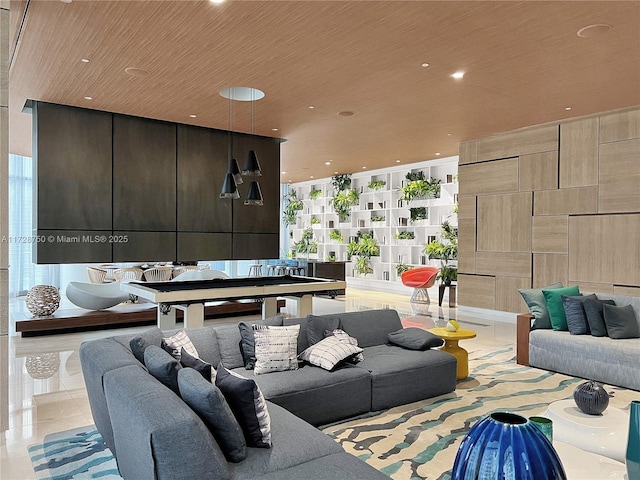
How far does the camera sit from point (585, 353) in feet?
15.5

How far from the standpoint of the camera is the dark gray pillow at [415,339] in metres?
4.30

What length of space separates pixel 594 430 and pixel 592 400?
0.64 feet

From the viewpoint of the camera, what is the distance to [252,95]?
6.03 meters

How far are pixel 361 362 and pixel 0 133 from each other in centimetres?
313

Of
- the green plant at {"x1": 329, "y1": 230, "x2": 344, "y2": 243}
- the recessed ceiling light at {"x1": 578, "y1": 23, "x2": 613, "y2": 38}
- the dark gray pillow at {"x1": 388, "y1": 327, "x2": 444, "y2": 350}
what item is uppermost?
the recessed ceiling light at {"x1": 578, "y1": 23, "x2": 613, "y2": 38}

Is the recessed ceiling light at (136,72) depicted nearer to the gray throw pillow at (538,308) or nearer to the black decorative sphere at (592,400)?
the gray throw pillow at (538,308)

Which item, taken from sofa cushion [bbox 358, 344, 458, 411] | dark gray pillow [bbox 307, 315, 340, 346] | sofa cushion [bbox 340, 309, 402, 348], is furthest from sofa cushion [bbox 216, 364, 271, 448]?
sofa cushion [bbox 340, 309, 402, 348]

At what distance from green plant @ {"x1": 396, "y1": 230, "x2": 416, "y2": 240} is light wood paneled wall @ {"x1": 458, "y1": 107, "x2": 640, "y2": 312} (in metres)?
2.91

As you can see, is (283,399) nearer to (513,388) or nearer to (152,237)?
(513,388)

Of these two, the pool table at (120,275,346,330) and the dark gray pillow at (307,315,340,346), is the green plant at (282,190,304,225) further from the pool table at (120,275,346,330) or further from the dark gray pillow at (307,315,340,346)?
the dark gray pillow at (307,315,340,346)

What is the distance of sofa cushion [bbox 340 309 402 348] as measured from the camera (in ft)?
14.4

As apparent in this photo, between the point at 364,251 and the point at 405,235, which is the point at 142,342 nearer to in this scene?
the point at 405,235

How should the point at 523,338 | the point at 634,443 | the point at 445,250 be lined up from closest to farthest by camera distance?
the point at 634,443 → the point at 523,338 → the point at 445,250

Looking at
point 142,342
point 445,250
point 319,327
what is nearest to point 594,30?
point 319,327
